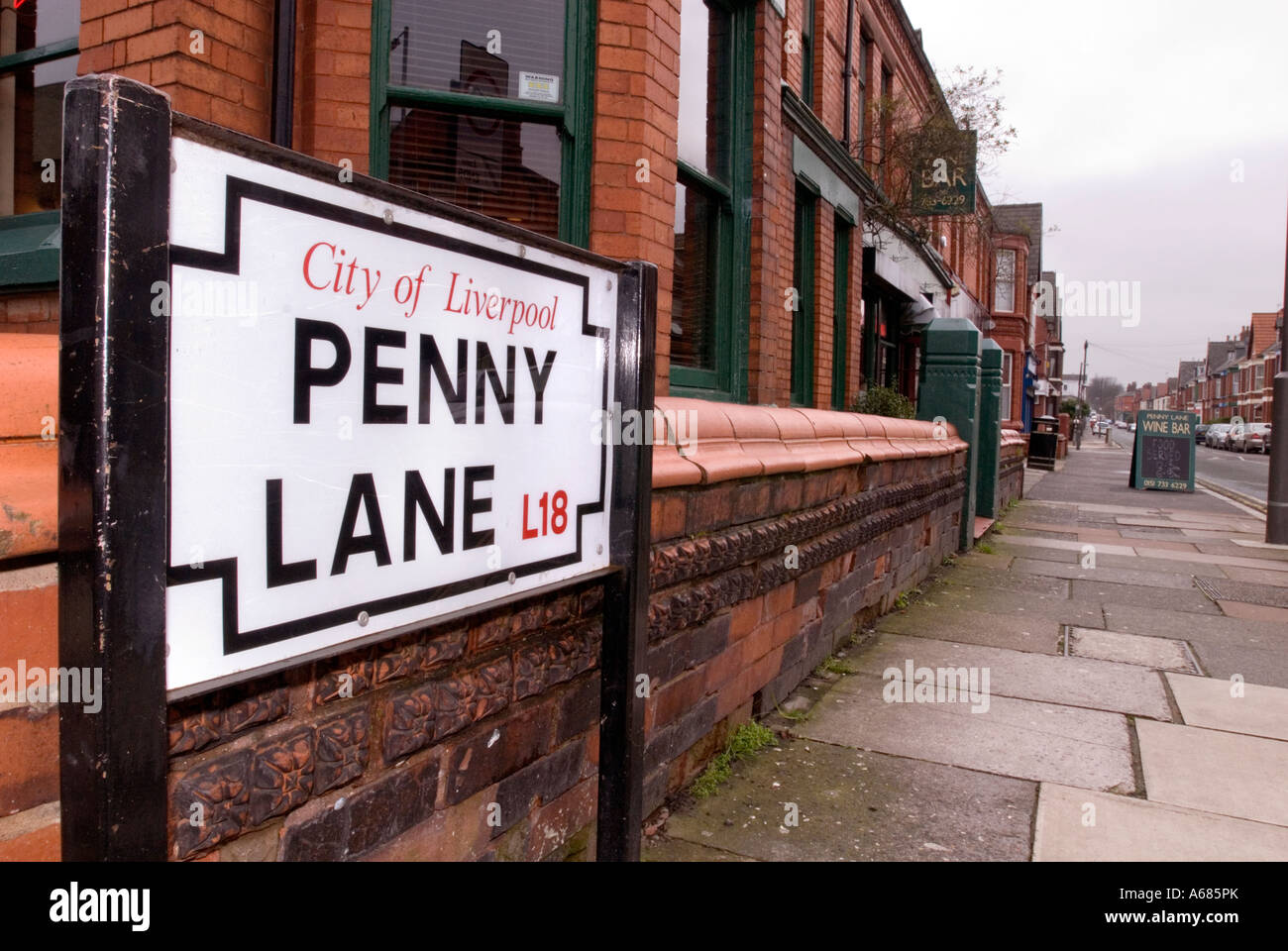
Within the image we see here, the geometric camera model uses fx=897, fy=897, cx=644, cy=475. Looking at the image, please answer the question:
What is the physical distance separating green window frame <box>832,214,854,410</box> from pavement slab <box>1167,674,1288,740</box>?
5.49 meters

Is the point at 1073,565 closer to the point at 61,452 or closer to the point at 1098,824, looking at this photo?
the point at 1098,824

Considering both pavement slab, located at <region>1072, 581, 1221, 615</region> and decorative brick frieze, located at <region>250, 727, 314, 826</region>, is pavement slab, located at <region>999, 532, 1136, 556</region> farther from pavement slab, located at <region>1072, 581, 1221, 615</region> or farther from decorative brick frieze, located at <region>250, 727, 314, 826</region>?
decorative brick frieze, located at <region>250, 727, 314, 826</region>

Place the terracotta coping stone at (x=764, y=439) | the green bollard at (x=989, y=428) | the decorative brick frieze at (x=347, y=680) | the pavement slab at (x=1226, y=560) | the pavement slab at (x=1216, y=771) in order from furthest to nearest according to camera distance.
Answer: the green bollard at (x=989, y=428), the pavement slab at (x=1226, y=560), the terracotta coping stone at (x=764, y=439), the pavement slab at (x=1216, y=771), the decorative brick frieze at (x=347, y=680)

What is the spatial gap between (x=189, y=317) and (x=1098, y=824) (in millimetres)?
3136

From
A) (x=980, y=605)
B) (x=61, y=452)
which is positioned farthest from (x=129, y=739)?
(x=980, y=605)

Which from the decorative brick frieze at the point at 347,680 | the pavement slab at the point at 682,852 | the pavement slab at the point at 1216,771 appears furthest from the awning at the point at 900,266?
the decorative brick frieze at the point at 347,680

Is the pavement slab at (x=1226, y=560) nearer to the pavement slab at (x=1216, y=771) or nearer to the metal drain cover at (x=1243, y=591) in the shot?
the metal drain cover at (x=1243, y=591)

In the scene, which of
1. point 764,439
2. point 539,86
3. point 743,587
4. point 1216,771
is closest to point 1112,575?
point 1216,771

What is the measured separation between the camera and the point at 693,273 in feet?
19.4

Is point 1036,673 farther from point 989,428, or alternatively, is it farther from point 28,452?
point 989,428

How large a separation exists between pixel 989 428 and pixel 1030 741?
7.14 m

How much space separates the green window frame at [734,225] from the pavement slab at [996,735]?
2577 mm

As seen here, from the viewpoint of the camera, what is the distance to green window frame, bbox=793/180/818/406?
8578 mm

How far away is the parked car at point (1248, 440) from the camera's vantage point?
5141 cm
